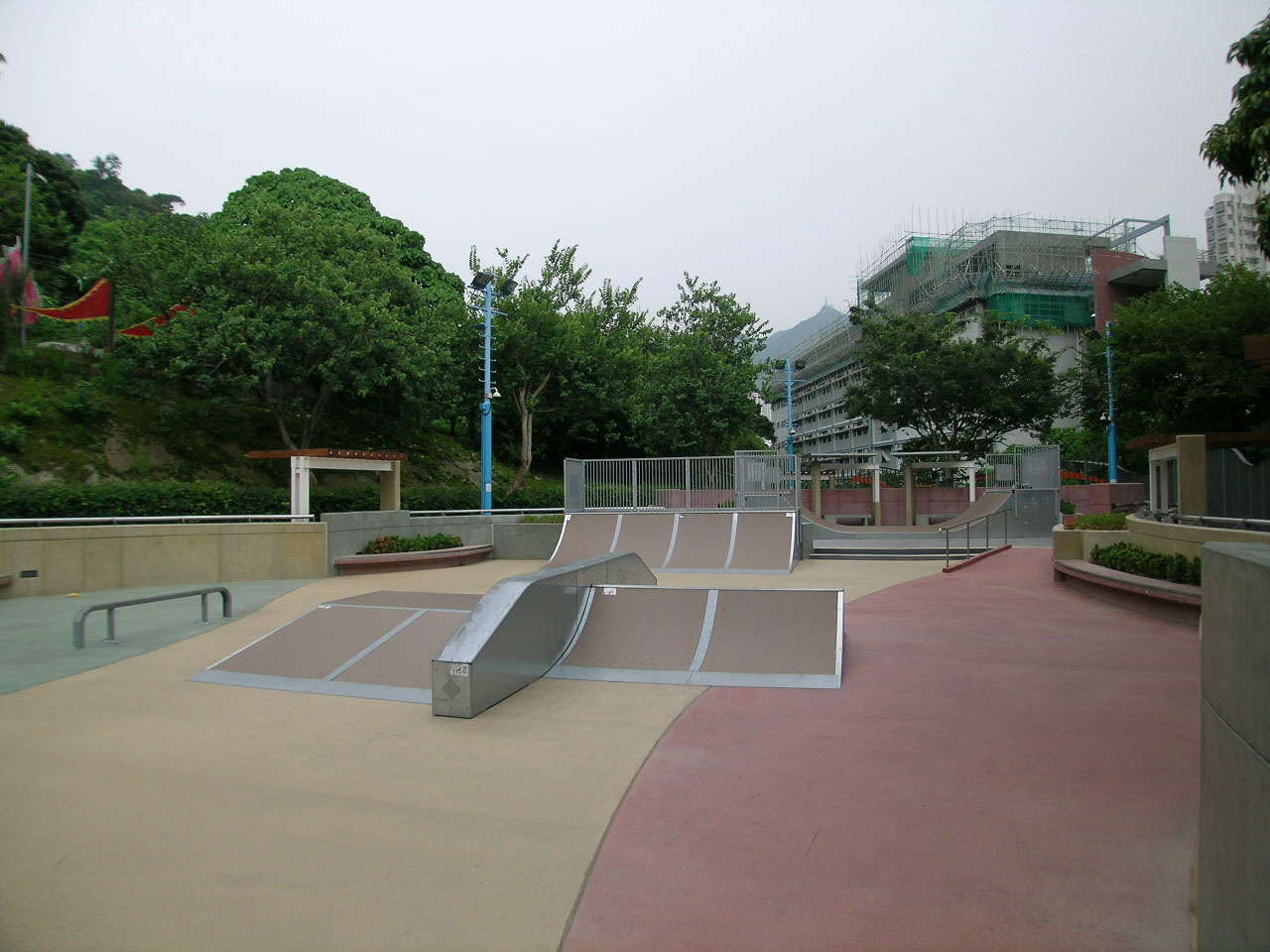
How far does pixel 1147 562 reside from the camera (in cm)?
1074

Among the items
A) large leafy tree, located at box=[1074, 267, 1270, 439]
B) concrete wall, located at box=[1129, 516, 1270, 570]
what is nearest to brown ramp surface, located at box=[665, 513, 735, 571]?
concrete wall, located at box=[1129, 516, 1270, 570]

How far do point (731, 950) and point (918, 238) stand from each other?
6716 centimetres

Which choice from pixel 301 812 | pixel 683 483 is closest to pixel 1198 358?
pixel 683 483

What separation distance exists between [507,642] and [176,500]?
41.4 feet

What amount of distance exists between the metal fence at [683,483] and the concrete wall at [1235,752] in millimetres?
16924

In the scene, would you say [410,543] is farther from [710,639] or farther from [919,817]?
[919,817]

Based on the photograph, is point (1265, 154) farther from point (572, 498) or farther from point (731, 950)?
point (572, 498)

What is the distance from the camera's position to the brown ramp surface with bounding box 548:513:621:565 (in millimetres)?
18734

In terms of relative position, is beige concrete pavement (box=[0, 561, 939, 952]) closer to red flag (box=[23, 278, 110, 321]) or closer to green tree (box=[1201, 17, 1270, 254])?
green tree (box=[1201, 17, 1270, 254])

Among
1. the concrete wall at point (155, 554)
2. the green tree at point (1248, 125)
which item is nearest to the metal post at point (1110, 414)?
the green tree at point (1248, 125)

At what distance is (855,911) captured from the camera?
130 inches

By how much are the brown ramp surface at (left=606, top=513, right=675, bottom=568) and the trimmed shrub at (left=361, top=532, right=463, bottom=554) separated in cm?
397

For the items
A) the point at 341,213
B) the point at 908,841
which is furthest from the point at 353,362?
the point at 908,841

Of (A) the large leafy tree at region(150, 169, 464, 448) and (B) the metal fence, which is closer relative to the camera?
(B) the metal fence
